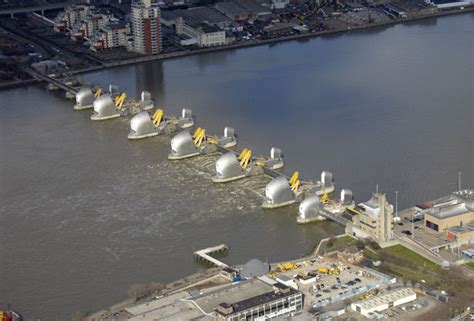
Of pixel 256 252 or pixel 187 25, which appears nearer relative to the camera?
pixel 256 252

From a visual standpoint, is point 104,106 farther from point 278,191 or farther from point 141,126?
point 278,191

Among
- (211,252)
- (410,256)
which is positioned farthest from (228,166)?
(410,256)

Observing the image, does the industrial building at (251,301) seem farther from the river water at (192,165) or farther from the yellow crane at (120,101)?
the yellow crane at (120,101)

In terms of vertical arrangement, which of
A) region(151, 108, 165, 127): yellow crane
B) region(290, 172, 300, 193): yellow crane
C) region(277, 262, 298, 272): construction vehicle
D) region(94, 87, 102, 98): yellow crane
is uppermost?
region(94, 87, 102, 98): yellow crane

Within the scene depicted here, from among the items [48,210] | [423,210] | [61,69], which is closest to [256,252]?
[423,210]

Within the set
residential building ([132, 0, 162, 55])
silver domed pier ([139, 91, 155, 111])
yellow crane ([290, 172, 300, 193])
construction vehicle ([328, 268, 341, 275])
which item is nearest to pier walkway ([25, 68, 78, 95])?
silver domed pier ([139, 91, 155, 111])

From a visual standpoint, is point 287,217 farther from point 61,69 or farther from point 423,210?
point 61,69

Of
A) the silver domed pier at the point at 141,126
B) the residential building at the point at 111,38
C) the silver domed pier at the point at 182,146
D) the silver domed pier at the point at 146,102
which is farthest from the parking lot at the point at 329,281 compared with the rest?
the residential building at the point at 111,38

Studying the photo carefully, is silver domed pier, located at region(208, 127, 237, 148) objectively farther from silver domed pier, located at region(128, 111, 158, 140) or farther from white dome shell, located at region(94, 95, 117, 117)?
white dome shell, located at region(94, 95, 117, 117)
